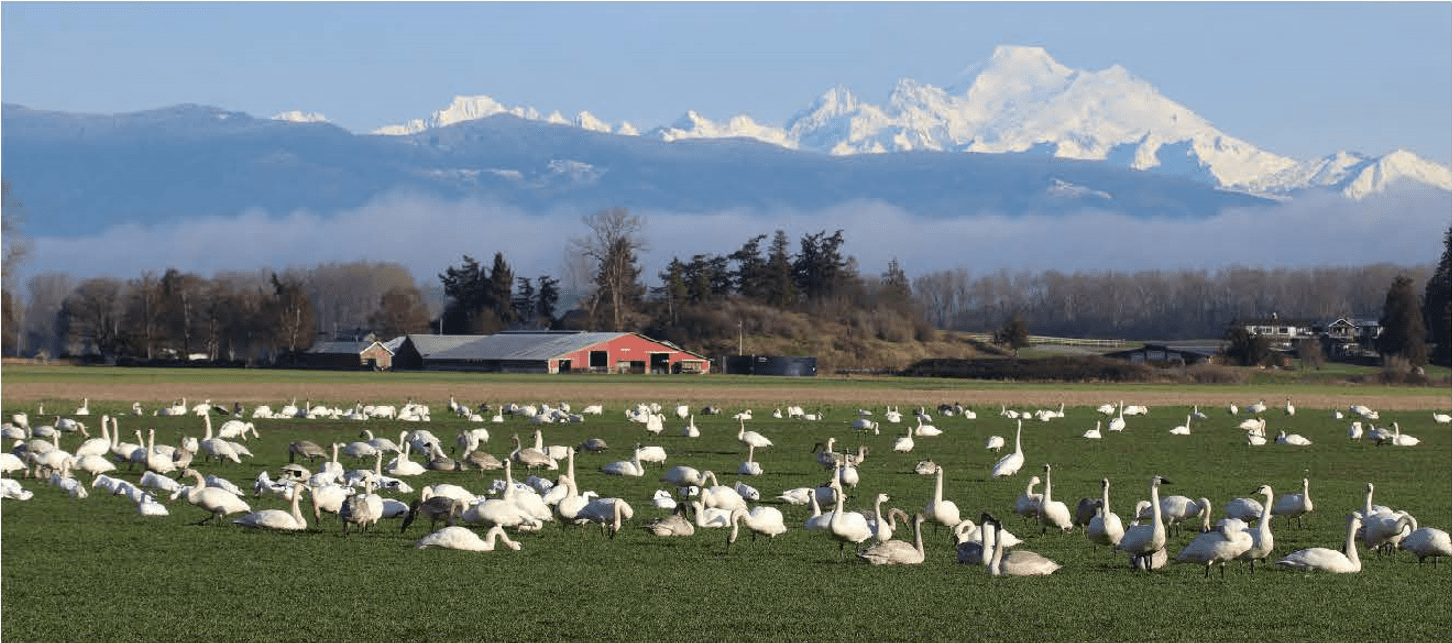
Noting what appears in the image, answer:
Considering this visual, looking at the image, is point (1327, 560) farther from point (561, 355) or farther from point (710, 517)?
point (561, 355)

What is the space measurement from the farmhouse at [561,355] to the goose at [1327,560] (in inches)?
4235

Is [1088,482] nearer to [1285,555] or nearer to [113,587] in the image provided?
[1285,555]

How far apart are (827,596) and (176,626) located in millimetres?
6565

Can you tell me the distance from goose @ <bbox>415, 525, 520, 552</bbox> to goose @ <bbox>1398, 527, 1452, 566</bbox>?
36.2 feet

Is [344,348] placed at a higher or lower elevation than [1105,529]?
higher

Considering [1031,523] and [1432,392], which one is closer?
[1031,523]

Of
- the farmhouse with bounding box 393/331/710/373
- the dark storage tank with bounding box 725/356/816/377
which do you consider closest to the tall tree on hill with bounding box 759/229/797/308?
the farmhouse with bounding box 393/331/710/373

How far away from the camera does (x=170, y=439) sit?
141 ft

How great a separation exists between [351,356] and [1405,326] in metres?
85.3

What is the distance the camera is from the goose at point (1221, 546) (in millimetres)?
19125

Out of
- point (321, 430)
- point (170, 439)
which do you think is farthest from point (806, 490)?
point (321, 430)

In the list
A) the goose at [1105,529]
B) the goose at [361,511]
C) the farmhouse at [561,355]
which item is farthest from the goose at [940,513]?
the farmhouse at [561,355]

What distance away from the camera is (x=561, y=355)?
419 feet

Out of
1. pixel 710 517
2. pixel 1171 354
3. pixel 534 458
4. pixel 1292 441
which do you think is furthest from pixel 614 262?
pixel 710 517
